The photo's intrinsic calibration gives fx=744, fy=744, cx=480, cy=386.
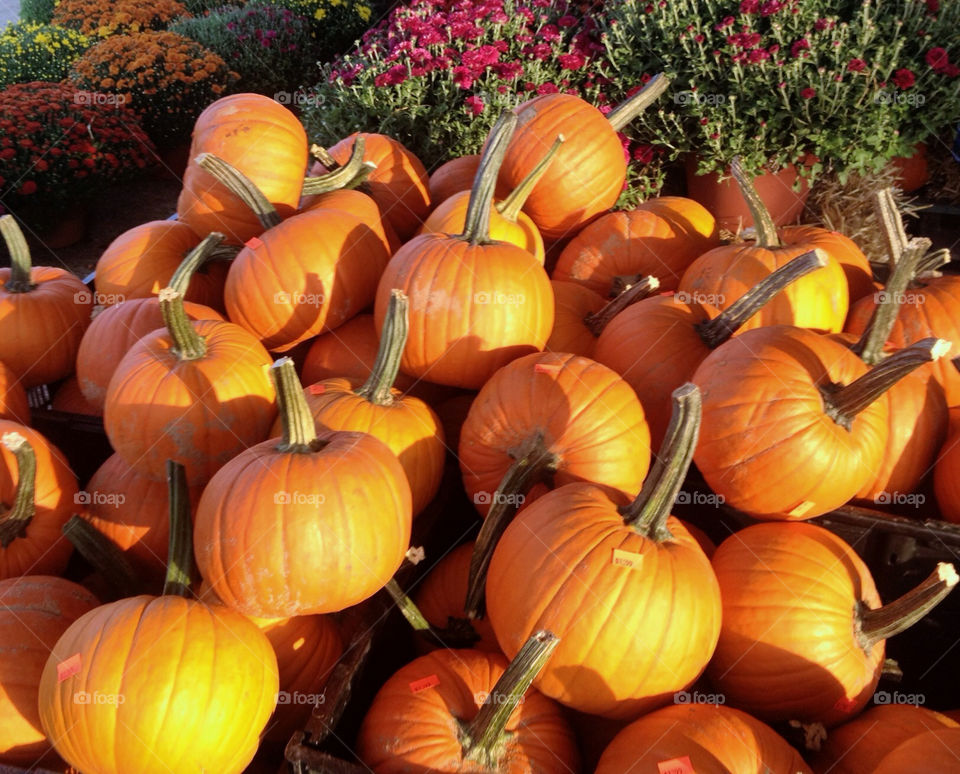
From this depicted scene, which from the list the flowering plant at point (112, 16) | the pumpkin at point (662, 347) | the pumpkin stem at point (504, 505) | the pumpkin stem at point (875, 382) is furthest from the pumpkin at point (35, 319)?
the flowering plant at point (112, 16)

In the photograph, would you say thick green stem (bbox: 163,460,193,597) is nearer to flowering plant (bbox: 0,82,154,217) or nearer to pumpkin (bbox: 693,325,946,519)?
pumpkin (bbox: 693,325,946,519)

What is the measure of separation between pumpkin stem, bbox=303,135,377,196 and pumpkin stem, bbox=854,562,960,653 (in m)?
2.28

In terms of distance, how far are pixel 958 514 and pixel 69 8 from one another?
12.2m

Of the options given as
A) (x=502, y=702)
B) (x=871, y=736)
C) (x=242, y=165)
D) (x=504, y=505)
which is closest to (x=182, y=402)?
(x=504, y=505)

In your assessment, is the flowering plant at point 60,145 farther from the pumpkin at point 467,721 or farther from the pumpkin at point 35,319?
the pumpkin at point 467,721

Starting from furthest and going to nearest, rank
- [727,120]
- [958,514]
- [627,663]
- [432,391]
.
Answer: [727,120], [432,391], [958,514], [627,663]

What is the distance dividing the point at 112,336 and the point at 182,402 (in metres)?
0.62

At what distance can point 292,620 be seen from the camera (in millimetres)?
1937

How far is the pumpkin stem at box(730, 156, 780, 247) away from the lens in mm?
2512

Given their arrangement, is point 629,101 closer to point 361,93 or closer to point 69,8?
point 361,93

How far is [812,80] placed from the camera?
3857mm

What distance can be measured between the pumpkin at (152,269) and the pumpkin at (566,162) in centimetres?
116

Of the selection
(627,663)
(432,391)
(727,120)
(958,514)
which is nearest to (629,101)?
(727,120)

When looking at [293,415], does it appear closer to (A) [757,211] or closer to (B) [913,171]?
(A) [757,211]
